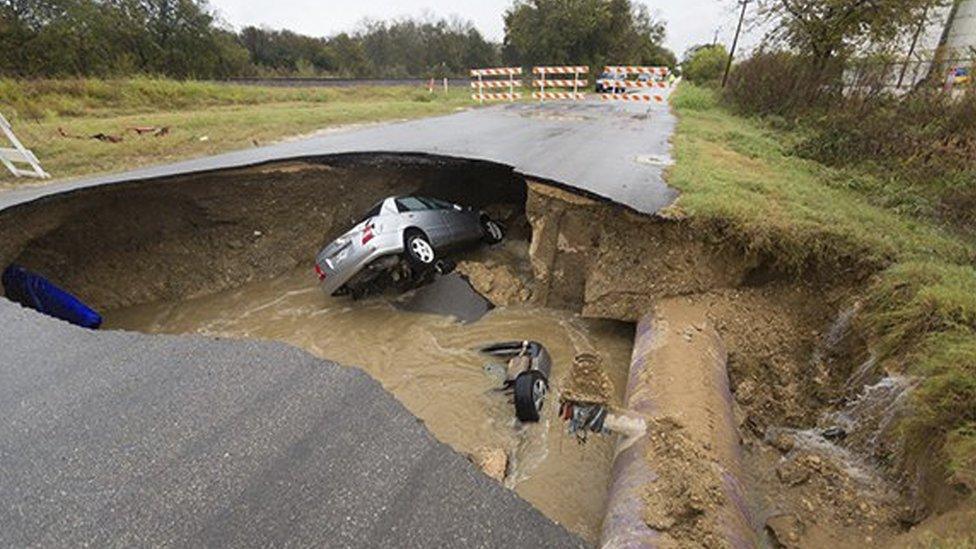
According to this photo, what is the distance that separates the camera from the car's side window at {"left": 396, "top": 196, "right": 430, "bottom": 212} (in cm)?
798

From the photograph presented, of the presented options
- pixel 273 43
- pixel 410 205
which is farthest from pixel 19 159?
pixel 273 43

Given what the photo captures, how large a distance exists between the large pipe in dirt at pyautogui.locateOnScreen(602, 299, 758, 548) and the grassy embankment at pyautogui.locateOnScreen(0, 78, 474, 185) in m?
10.1

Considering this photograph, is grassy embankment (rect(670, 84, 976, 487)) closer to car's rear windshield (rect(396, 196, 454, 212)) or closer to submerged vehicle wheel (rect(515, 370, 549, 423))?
submerged vehicle wheel (rect(515, 370, 549, 423))

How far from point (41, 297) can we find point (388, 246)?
4357mm

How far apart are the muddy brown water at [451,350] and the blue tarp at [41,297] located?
1.07 meters

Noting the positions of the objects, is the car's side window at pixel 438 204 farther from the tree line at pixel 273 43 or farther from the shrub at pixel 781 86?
the tree line at pixel 273 43

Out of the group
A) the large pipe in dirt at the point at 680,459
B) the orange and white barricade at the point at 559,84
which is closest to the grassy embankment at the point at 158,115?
the orange and white barricade at the point at 559,84

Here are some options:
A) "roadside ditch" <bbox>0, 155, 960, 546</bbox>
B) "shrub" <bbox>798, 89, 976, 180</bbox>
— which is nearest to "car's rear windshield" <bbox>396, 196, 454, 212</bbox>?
"roadside ditch" <bbox>0, 155, 960, 546</bbox>

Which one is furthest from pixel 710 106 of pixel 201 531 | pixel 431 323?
pixel 201 531

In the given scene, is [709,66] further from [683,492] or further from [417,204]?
[683,492]

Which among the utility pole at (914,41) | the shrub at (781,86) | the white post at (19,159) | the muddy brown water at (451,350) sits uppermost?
the utility pole at (914,41)

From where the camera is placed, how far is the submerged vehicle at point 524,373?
16.0 ft

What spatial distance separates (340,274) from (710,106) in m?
16.7

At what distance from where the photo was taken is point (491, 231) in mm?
10031
